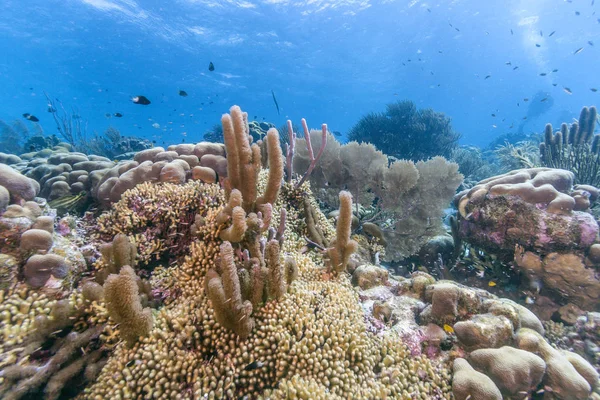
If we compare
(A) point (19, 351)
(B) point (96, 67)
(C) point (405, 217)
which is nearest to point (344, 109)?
(B) point (96, 67)

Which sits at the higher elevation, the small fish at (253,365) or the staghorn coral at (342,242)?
the staghorn coral at (342,242)

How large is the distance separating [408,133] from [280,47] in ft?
92.2

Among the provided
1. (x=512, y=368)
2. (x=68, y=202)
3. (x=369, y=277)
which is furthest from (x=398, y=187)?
(x=68, y=202)

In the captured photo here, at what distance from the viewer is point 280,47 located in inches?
1383

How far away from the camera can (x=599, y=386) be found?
2959 millimetres

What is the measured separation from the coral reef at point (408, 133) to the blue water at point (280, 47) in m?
7.92

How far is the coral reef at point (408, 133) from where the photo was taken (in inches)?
540

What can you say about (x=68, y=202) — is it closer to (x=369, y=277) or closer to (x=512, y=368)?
(x=369, y=277)

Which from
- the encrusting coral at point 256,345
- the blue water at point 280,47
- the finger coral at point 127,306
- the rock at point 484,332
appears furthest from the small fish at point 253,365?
the blue water at point 280,47

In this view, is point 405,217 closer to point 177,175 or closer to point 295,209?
point 295,209

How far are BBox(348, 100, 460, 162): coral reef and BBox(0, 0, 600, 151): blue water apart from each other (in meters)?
7.92

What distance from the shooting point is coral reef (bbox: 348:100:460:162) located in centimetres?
1372

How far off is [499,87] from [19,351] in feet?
327

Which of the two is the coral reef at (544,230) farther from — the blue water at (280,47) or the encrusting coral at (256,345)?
the blue water at (280,47)
